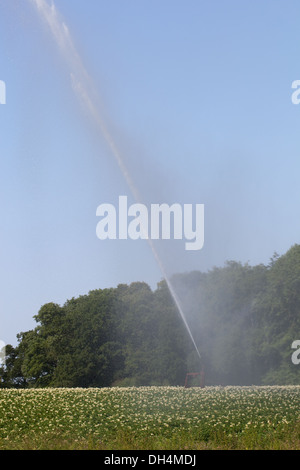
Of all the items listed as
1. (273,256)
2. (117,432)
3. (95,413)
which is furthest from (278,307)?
(117,432)

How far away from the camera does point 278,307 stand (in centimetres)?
5334

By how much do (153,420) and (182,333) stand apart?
125 feet

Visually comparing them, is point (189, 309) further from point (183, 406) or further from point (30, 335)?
point (183, 406)

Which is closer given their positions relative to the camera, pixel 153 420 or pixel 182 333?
pixel 153 420

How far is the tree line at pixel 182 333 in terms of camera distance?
175ft

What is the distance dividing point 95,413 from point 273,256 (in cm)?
3924

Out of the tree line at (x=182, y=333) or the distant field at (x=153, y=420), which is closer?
the distant field at (x=153, y=420)

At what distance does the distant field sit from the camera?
15.8 metres

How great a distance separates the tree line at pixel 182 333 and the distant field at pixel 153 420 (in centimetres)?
2211

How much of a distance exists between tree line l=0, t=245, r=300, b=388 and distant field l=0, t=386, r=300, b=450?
72.5 feet

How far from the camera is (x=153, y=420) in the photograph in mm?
20875

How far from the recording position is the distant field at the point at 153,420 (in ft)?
51.7

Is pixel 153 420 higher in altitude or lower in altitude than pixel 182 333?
lower

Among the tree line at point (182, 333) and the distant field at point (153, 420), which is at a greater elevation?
the tree line at point (182, 333)
